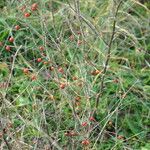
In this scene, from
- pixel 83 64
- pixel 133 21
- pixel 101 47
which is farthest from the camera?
pixel 133 21

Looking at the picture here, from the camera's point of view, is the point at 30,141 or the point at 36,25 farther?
the point at 36,25

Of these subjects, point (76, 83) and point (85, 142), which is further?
point (76, 83)

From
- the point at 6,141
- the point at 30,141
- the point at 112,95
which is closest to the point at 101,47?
the point at 112,95

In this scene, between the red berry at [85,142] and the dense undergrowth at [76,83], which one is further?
the dense undergrowth at [76,83]

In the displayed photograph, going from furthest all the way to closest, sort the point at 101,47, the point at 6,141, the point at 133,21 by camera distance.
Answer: the point at 133,21, the point at 101,47, the point at 6,141

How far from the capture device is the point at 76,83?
2.48 metres

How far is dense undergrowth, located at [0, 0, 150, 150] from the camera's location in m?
2.28

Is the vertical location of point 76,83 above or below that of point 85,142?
above

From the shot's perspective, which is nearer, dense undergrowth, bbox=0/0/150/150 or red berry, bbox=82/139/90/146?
red berry, bbox=82/139/90/146

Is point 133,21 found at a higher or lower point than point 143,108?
higher

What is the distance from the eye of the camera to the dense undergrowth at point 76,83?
2275 millimetres

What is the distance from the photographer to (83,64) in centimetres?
253

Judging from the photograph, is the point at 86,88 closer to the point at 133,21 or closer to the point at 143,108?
the point at 143,108

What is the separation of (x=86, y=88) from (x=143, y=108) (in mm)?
575
